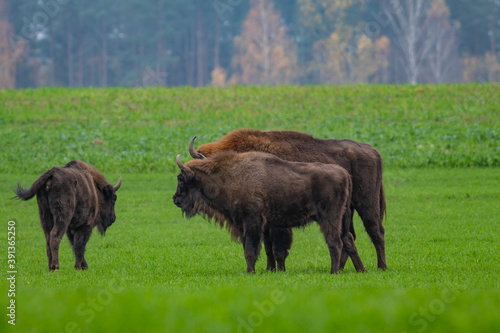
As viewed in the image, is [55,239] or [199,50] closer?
[55,239]

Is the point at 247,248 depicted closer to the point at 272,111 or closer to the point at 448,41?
the point at 272,111

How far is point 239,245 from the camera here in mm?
14961

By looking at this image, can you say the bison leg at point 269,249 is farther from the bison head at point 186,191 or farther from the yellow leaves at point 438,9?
the yellow leaves at point 438,9

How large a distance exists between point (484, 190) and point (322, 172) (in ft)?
45.3

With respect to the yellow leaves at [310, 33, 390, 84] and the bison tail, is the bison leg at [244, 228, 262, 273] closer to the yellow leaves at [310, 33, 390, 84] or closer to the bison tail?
the bison tail

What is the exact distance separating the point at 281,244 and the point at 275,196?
4.11 feet

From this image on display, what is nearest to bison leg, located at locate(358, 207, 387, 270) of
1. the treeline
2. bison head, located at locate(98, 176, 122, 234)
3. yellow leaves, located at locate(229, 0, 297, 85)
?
bison head, located at locate(98, 176, 122, 234)

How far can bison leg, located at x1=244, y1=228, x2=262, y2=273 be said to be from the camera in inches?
417

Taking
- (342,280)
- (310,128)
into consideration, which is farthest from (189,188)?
(310,128)

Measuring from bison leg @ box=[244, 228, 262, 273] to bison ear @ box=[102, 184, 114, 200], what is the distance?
146 inches

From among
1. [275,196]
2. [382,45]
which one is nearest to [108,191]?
[275,196]

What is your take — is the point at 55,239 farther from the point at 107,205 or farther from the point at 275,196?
the point at 275,196

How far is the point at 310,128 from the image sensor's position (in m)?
35.8

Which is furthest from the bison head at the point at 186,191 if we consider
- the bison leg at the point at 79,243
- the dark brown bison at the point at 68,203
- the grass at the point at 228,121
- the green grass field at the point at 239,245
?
the grass at the point at 228,121
